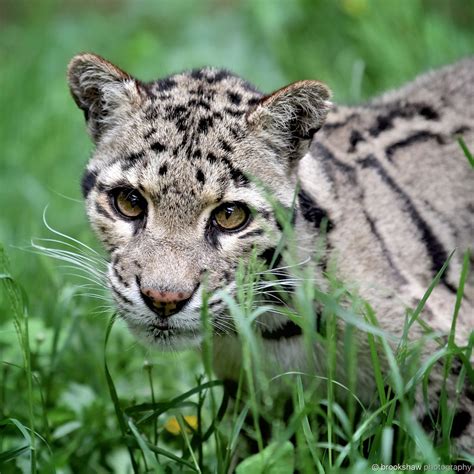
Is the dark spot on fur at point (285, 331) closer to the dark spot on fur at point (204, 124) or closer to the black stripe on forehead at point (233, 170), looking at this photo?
the black stripe on forehead at point (233, 170)

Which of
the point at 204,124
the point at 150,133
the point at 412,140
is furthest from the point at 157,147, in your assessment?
the point at 412,140

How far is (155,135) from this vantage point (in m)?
5.27

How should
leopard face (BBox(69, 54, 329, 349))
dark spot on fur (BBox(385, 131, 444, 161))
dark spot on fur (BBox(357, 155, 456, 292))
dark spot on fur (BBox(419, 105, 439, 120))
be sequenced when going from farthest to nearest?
1. dark spot on fur (BBox(419, 105, 439, 120))
2. dark spot on fur (BBox(385, 131, 444, 161))
3. dark spot on fur (BBox(357, 155, 456, 292))
4. leopard face (BBox(69, 54, 329, 349))

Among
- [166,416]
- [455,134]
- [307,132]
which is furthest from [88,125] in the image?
[455,134]

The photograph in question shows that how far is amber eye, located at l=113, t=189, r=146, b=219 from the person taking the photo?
5191mm

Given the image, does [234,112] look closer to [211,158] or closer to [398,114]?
[211,158]

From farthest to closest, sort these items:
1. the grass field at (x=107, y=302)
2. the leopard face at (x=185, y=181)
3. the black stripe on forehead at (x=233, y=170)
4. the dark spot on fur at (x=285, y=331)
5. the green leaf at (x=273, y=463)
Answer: the dark spot on fur at (x=285, y=331)
the black stripe on forehead at (x=233, y=170)
the leopard face at (x=185, y=181)
the grass field at (x=107, y=302)
the green leaf at (x=273, y=463)

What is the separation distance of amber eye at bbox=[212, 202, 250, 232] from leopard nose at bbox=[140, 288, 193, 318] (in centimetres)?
49

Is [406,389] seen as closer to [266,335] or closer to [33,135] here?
[266,335]

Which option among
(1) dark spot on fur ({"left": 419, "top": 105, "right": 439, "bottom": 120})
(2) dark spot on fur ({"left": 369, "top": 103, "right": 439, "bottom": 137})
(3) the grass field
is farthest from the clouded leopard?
(1) dark spot on fur ({"left": 419, "top": 105, "right": 439, "bottom": 120})

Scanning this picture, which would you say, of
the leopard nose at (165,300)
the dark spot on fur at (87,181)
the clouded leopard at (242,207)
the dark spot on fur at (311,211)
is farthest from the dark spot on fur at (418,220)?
the leopard nose at (165,300)

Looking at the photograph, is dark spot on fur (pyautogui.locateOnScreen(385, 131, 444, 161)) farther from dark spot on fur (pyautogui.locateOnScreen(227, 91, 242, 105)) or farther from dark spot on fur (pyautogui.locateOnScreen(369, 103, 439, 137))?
dark spot on fur (pyautogui.locateOnScreen(227, 91, 242, 105))

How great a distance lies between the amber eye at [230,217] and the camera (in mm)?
5113

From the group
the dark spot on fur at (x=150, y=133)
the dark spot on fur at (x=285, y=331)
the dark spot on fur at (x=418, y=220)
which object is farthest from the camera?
the dark spot on fur at (x=418, y=220)
